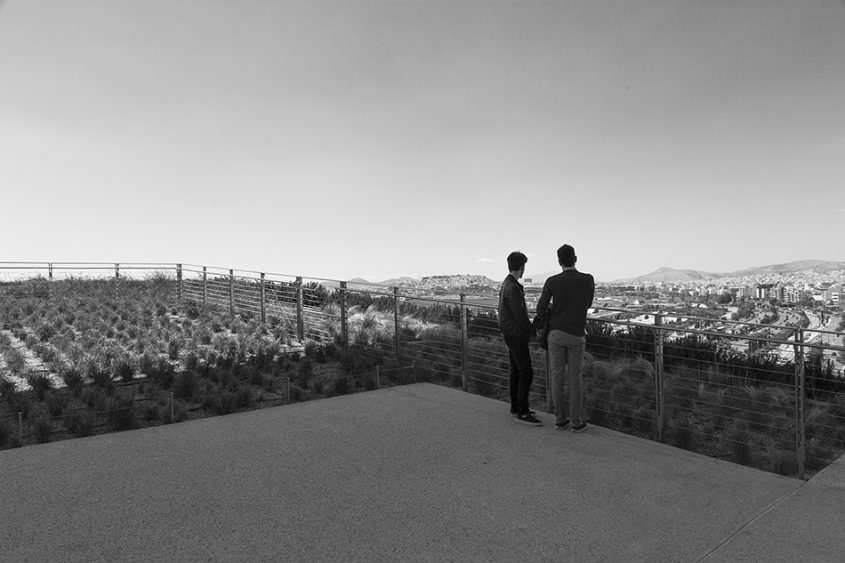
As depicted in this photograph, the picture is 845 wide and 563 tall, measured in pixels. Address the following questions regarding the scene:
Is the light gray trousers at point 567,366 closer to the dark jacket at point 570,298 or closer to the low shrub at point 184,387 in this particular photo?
the dark jacket at point 570,298

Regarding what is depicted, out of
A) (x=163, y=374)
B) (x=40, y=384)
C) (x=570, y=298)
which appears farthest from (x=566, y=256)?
(x=40, y=384)

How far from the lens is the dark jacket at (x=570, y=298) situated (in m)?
5.09

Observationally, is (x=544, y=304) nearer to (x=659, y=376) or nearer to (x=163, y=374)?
(x=659, y=376)

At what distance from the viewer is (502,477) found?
13.1ft

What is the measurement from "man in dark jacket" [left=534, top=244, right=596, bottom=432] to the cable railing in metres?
0.36

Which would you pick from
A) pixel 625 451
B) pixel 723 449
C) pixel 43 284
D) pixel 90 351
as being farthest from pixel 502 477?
pixel 43 284

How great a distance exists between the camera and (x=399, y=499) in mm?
3605

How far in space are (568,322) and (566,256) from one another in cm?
63

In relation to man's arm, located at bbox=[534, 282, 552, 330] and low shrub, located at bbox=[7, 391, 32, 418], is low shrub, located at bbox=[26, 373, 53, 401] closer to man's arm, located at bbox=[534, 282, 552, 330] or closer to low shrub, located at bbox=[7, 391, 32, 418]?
low shrub, located at bbox=[7, 391, 32, 418]

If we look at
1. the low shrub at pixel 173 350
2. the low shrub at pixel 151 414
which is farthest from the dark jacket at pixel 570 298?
the low shrub at pixel 173 350

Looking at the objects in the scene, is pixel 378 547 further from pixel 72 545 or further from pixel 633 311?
pixel 633 311

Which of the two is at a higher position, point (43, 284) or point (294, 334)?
point (43, 284)

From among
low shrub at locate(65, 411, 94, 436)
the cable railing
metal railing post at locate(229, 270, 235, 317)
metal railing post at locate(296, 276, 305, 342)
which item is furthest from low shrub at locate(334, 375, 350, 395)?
metal railing post at locate(229, 270, 235, 317)

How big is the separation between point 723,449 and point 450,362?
4.10 metres
